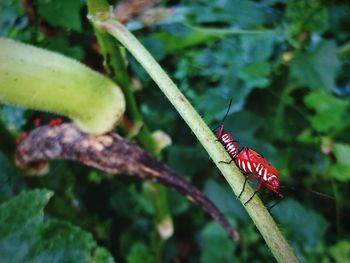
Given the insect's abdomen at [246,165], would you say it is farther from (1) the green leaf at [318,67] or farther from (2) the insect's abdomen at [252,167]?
(1) the green leaf at [318,67]

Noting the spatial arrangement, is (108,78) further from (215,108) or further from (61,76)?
(215,108)

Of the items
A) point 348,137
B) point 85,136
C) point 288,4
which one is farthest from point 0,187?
point 348,137

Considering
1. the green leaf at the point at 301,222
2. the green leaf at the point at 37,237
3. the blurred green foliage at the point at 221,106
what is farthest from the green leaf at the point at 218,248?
the green leaf at the point at 37,237

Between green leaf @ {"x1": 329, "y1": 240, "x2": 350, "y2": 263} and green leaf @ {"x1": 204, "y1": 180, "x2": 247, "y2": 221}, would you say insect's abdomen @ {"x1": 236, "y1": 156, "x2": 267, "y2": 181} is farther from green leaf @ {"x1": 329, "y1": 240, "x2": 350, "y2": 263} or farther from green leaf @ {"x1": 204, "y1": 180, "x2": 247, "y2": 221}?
green leaf @ {"x1": 329, "y1": 240, "x2": 350, "y2": 263}

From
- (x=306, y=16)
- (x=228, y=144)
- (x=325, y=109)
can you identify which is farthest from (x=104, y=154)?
(x=325, y=109)

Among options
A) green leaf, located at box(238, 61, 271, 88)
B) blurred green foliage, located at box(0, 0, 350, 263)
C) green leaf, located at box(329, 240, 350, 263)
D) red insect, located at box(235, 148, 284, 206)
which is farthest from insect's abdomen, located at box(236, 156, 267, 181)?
green leaf, located at box(329, 240, 350, 263)
